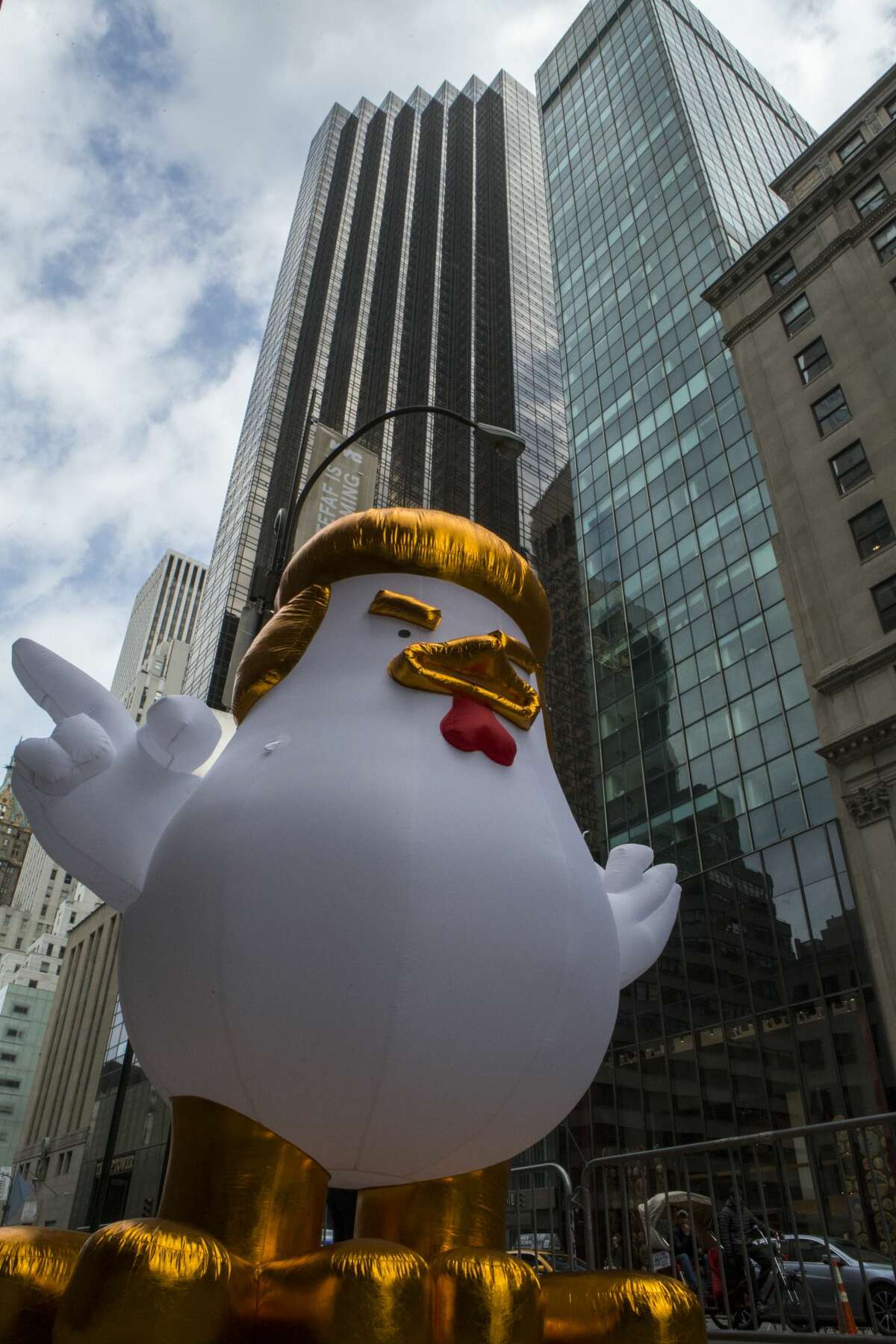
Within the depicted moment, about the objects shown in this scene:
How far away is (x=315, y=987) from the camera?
2.54 metres

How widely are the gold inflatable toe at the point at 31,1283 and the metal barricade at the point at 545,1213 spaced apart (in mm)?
2956

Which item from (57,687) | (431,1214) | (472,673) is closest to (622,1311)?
(431,1214)

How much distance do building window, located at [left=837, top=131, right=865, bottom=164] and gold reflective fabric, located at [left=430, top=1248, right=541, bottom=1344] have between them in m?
31.1

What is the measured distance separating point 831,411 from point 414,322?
48.7 meters

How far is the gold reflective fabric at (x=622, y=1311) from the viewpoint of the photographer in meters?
2.53

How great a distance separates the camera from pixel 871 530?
21641mm

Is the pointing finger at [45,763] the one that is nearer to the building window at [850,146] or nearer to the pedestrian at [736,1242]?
the pedestrian at [736,1242]

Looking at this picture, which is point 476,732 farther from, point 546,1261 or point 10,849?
point 10,849

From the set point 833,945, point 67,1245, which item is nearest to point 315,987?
point 67,1245

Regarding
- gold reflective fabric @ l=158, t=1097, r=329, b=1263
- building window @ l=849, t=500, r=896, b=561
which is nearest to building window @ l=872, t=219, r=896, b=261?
building window @ l=849, t=500, r=896, b=561

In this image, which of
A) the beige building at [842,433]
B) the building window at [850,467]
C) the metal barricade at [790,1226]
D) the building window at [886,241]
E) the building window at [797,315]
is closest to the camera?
the metal barricade at [790,1226]

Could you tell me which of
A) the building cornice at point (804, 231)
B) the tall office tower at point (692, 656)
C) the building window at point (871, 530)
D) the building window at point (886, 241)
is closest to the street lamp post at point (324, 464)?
the building window at point (871, 530)

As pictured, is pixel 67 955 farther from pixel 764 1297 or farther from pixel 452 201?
pixel 452 201

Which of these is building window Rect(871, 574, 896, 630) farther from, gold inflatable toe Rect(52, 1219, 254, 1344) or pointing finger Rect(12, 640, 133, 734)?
gold inflatable toe Rect(52, 1219, 254, 1344)
